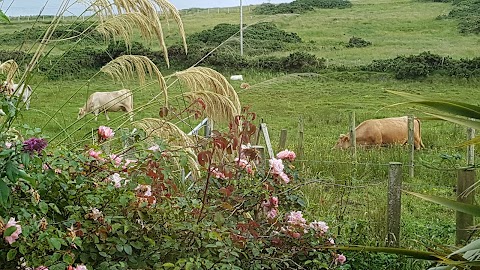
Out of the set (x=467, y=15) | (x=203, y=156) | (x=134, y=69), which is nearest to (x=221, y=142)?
(x=203, y=156)

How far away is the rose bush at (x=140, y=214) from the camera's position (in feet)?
6.26

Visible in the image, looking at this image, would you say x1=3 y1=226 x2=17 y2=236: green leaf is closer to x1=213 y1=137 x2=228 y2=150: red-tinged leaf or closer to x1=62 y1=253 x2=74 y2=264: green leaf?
x1=62 y1=253 x2=74 y2=264: green leaf

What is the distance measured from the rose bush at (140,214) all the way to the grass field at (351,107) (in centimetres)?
44

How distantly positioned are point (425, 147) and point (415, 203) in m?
4.95

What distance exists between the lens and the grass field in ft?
11.7

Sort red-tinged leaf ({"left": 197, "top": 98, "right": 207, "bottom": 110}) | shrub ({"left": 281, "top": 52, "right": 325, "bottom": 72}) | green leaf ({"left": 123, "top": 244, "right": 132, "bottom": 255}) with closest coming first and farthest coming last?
green leaf ({"left": 123, "top": 244, "right": 132, "bottom": 255}) < red-tinged leaf ({"left": 197, "top": 98, "right": 207, "bottom": 110}) < shrub ({"left": 281, "top": 52, "right": 325, "bottom": 72})

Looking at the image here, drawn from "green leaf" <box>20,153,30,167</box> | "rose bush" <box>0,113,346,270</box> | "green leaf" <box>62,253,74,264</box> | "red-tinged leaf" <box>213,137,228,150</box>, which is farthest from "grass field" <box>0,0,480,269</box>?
"green leaf" <box>20,153,30,167</box>

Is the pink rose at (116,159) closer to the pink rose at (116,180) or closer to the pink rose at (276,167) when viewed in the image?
the pink rose at (116,180)

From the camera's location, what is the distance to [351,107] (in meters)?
16.6

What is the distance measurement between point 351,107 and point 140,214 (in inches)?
583

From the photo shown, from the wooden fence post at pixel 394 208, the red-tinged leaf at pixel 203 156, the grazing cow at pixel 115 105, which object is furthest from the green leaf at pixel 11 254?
the wooden fence post at pixel 394 208

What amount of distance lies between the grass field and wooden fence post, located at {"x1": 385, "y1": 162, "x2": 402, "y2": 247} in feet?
0.27

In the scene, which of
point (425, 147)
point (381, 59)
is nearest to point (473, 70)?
point (381, 59)

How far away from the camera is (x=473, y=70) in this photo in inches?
878
